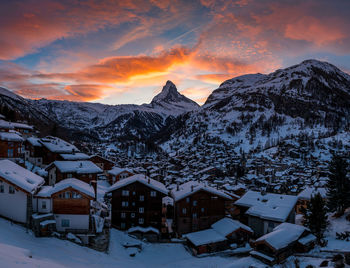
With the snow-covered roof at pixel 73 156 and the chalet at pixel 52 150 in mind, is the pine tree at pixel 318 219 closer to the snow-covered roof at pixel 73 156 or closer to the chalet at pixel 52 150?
the snow-covered roof at pixel 73 156

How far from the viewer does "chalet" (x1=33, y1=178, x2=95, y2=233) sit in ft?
91.7

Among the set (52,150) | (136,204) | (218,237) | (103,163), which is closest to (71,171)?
(136,204)

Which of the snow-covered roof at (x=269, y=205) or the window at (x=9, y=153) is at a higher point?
the window at (x=9, y=153)

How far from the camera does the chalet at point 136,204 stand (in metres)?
39.8

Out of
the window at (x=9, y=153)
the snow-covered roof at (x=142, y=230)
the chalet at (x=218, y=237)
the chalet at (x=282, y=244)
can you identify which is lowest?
the chalet at (x=218, y=237)

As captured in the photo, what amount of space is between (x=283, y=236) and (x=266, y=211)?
9.75 m

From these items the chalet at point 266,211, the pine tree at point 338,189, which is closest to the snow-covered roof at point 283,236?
the chalet at point 266,211

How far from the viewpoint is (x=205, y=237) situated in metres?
35.8

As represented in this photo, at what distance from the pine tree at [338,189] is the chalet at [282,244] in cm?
1098

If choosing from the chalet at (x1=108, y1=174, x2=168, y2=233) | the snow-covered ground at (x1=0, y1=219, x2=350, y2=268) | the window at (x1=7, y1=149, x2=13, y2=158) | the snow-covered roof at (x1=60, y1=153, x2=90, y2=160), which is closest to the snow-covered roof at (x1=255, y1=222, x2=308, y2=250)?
the snow-covered ground at (x1=0, y1=219, x2=350, y2=268)

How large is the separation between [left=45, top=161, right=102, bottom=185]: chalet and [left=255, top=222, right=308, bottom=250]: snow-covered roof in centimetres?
2944

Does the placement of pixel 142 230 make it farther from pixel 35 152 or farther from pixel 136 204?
pixel 35 152

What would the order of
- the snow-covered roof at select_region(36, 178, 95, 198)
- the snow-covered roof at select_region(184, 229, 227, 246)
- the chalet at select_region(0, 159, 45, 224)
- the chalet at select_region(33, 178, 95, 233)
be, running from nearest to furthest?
the chalet at select_region(0, 159, 45, 224) < the snow-covered roof at select_region(36, 178, 95, 198) < the chalet at select_region(33, 178, 95, 233) < the snow-covered roof at select_region(184, 229, 227, 246)

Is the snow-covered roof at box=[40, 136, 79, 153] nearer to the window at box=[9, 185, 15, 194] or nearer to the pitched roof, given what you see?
the pitched roof
